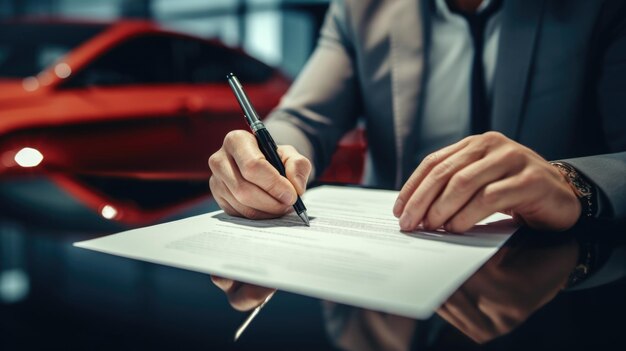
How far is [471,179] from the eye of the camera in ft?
1.51

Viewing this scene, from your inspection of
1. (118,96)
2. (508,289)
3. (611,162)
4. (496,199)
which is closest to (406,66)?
(611,162)

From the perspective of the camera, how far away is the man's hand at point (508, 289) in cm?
29

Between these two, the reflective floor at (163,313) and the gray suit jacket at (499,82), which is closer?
the reflective floor at (163,313)

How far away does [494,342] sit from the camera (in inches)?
10.6

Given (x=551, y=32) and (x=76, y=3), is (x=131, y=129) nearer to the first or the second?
(x=551, y=32)

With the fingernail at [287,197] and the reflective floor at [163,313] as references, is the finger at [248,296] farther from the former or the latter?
the fingernail at [287,197]

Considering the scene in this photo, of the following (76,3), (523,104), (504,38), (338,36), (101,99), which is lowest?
(523,104)

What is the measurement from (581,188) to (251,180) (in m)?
0.34

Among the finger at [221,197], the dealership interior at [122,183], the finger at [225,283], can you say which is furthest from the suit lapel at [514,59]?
the finger at [225,283]

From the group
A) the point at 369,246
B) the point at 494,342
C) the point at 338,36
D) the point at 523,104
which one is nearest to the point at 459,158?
the point at 369,246

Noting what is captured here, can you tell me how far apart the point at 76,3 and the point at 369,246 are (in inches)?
287

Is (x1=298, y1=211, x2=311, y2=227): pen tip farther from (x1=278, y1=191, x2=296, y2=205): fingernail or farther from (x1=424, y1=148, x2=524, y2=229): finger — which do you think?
(x1=424, y1=148, x2=524, y2=229): finger

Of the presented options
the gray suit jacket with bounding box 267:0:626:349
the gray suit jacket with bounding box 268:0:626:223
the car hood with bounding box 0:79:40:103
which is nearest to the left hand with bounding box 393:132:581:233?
the gray suit jacket with bounding box 267:0:626:349

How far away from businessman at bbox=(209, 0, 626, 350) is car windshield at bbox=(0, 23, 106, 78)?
4.10ft
